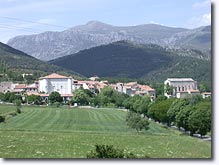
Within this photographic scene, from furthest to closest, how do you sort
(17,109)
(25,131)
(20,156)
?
1. (17,109)
2. (25,131)
3. (20,156)

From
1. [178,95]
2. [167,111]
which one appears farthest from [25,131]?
[167,111]

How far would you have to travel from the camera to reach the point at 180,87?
5.61 m

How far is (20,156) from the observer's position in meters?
4.43

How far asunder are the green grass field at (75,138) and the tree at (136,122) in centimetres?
8

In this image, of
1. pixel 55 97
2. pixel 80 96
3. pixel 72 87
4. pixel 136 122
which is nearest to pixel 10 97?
pixel 55 97

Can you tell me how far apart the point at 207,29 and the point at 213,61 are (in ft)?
1.31

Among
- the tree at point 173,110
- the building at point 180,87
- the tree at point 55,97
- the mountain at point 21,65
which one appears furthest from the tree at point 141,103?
the mountain at point 21,65

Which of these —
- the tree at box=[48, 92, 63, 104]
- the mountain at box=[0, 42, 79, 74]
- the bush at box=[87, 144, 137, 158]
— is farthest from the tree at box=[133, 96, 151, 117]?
the bush at box=[87, 144, 137, 158]

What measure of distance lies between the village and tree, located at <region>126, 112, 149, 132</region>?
44 centimetres

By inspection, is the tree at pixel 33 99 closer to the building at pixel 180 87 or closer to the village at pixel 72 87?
the village at pixel 72 87

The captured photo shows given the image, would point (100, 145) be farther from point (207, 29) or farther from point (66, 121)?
point (207, 29)

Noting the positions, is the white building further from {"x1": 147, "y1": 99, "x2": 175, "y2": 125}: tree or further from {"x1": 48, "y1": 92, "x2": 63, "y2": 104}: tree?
{"x1": 147, "y1": 99, "x2": 175, "y2": 125}: tree

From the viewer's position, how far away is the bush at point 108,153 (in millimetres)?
4441

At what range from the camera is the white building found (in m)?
5.73
